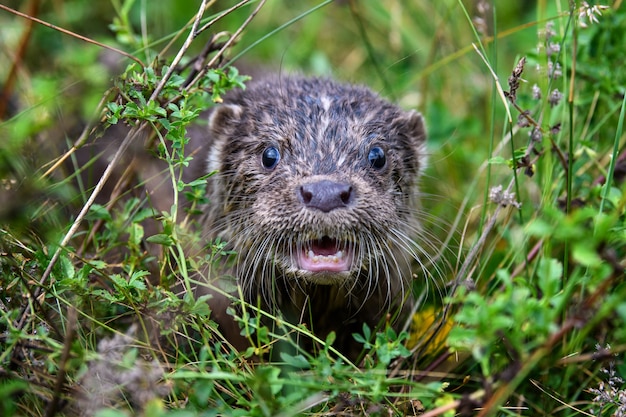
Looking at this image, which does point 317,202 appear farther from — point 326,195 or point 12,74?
point 12,74

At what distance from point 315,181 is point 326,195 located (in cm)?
12

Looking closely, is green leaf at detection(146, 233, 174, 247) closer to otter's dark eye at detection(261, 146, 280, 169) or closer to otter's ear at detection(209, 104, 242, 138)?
otter's dark eye at detection(261, 146, 280, 169)

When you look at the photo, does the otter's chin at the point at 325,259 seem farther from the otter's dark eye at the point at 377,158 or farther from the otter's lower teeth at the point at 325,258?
the otter's dark eye at the point at 377,158

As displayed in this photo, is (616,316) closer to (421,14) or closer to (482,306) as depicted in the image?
(482,306)

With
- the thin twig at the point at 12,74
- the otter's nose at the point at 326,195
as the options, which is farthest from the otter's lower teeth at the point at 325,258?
the thin twig at the point at 12,74

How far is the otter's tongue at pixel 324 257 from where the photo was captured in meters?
3.12

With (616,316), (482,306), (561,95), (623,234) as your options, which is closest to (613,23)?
(561,95)

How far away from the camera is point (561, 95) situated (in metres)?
3.52

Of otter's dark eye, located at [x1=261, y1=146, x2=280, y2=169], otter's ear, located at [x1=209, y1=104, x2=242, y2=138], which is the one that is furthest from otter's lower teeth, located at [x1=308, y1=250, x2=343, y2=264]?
otter's ear, located at [x1=209, y1=104, x2=242, y2=138]

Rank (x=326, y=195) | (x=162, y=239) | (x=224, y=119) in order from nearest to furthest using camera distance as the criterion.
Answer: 1. (x=162, y=239)
2. (x=326, y=195)
3. (x=224, y=119)

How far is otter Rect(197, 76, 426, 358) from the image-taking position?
123 inches

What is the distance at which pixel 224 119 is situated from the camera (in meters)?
3.91

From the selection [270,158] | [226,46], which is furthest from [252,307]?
[226,46]

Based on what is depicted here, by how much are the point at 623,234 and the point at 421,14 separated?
3.89 metres
